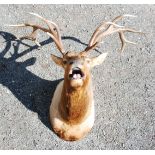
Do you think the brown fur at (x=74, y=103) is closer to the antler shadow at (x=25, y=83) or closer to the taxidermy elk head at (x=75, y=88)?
the taxidermy elk head at (x=75, y=88)

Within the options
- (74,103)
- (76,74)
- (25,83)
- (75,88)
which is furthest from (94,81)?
(76,74)

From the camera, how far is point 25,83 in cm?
788

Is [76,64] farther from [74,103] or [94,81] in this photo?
[94,81]

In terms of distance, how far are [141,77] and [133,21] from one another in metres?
1.16

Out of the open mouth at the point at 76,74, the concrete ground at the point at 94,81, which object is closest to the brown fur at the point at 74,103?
the open mouth at the point at 76,74

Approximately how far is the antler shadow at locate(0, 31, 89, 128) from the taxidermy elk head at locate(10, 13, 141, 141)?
0.27 metres

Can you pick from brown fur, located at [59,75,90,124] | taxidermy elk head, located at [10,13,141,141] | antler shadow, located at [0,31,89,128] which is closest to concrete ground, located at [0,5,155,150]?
antler shadow, located at [0,31,89,128]

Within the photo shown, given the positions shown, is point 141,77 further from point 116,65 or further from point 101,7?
point 101,7

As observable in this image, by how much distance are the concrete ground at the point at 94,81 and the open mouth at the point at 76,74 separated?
65.6 inches

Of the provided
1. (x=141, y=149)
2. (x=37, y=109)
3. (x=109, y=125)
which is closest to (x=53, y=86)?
(x=37, y=109)

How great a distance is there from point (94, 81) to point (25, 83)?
1.09 meters

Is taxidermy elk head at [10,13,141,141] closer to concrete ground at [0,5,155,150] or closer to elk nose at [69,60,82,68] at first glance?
elk nose at [69,60,82,68]

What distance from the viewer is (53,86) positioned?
786cm

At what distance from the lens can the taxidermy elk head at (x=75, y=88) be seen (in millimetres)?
6039
